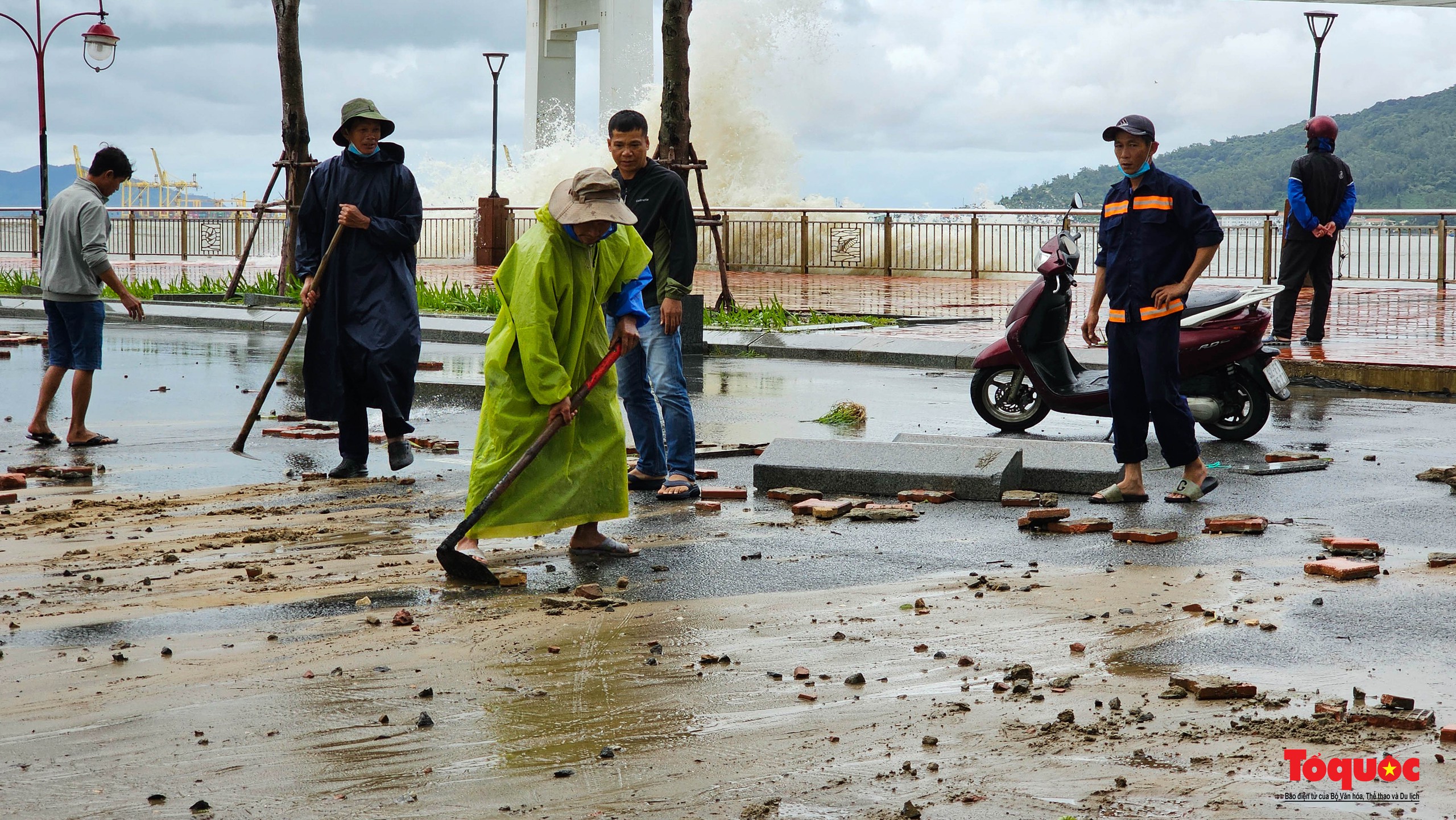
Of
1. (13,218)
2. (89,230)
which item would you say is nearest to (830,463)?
(89,230)

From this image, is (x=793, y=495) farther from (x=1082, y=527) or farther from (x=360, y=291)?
(x=360, y=291)

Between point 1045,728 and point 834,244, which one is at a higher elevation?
point 834,244

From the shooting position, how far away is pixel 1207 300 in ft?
30.1

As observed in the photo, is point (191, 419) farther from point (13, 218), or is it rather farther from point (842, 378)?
point (13, 218)

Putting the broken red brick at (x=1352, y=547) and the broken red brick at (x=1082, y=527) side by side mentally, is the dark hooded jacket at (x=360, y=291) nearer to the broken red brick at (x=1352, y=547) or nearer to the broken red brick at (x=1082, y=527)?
the broken red brick at (x=1082, y=527)

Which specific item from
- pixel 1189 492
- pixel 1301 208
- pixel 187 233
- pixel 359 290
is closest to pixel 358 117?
pixel 359 290

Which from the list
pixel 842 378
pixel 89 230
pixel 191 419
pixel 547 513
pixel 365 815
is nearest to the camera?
pixel 365 815

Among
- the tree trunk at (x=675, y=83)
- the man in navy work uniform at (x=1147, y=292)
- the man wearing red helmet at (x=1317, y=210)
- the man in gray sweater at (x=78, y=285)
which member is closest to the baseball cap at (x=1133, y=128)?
the man in navy work uniform at (x=1147, y=292)

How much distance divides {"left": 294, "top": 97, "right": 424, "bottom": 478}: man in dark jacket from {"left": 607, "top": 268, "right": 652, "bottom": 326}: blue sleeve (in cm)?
203

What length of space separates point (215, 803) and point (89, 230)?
663 centimetres

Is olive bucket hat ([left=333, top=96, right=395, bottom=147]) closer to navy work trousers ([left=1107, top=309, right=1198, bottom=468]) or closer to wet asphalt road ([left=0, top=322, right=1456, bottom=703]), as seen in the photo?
wet asphalt road ([left=0, top=322, right=1456, bottom=703])

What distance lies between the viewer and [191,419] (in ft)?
32.6

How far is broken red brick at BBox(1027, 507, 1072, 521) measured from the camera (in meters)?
6.42

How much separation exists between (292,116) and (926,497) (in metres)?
15.9
